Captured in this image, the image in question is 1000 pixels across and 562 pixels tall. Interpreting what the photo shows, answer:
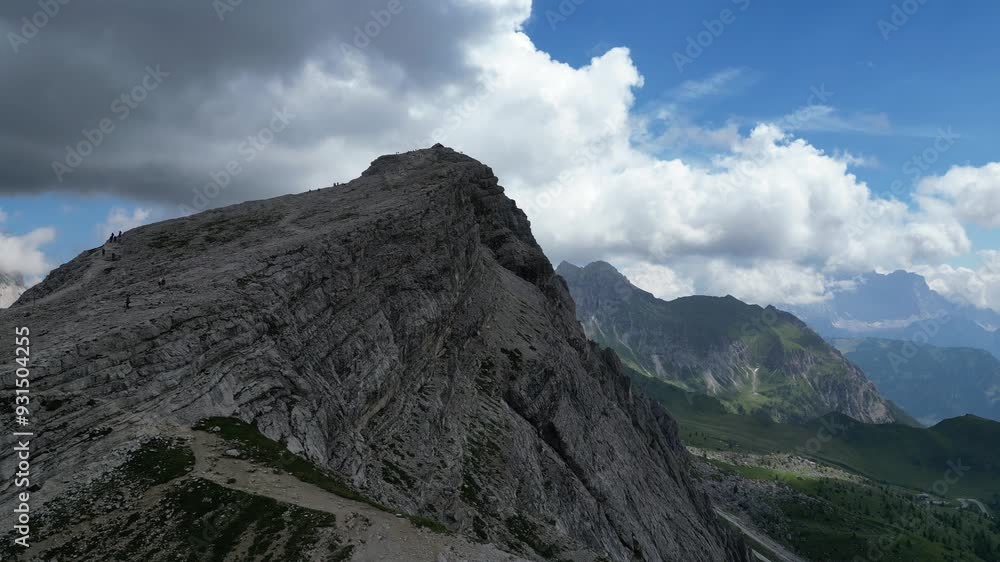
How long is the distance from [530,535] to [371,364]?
79.1 ft

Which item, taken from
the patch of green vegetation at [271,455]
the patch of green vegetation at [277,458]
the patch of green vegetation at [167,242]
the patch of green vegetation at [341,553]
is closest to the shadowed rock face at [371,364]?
the patch of green vegetation at [167,242]

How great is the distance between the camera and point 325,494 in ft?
112

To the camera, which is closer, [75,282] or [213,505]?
[213,505]

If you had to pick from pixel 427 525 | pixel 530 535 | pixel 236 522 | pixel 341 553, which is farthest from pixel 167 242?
pixel 530 535

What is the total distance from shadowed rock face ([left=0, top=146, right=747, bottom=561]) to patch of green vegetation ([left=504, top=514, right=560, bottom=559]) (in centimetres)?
22

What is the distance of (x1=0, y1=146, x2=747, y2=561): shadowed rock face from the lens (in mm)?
39062

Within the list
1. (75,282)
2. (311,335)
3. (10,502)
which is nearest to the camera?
(10,502)

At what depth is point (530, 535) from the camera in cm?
5478

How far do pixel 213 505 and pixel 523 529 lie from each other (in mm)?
33939

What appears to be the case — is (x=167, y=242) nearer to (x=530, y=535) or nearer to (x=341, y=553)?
(x=341, y=553)

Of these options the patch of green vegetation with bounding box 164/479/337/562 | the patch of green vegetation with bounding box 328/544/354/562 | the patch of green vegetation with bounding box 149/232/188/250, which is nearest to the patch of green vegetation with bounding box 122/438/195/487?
the patch of green vegetation with bounding box 164/479/337/562

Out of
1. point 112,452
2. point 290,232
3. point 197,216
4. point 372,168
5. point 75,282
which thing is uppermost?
point 372,168

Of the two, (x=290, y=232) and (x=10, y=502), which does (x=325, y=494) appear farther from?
(x=290, y=232)

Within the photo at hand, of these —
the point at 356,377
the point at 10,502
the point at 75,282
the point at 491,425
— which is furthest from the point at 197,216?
the point at 10,502
